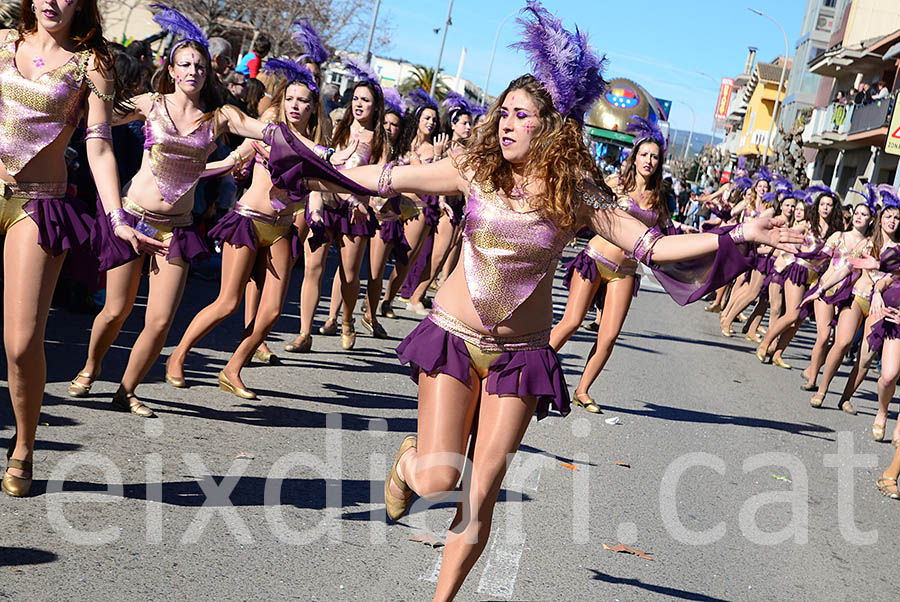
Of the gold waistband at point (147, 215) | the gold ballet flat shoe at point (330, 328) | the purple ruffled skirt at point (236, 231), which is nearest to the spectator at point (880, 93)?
the gold ballet flat shoe at point (330, 328)

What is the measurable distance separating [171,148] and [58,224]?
1.67 m

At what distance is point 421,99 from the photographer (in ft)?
40.3

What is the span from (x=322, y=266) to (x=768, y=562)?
4.66 metres

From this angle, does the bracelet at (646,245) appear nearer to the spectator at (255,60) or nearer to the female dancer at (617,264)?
the female dancer at (617,264)

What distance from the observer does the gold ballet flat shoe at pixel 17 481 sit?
4.60 meters

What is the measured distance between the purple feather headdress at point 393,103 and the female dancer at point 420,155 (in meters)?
0.31

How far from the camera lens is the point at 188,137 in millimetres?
6184

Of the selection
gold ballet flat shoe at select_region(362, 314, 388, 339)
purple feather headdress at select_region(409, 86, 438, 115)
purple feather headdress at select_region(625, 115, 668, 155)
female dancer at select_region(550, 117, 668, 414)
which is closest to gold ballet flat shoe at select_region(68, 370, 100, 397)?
female dancer at select_region(550, 117, 668, 414)

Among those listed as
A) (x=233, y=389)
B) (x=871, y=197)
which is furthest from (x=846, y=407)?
(x=233, y=389)

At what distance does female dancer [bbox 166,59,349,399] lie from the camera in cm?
698

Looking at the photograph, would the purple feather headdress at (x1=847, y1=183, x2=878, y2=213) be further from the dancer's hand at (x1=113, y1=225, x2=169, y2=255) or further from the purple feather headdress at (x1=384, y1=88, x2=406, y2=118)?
the dancer's hand at (x1=113, y1=225, x2=169, y2=255)

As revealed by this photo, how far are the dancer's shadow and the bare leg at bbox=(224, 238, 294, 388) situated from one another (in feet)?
10.4

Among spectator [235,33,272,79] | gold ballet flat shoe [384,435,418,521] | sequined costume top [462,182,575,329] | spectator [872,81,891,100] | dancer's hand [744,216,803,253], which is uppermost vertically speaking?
spectator [872,81,891,100]

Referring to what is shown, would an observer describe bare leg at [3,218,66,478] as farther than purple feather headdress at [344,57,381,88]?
No
